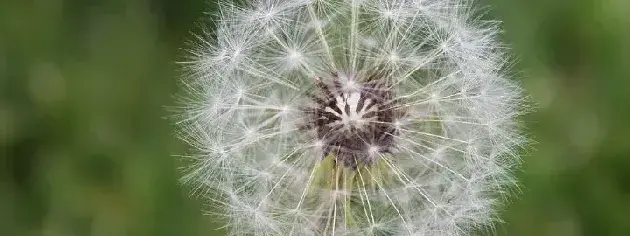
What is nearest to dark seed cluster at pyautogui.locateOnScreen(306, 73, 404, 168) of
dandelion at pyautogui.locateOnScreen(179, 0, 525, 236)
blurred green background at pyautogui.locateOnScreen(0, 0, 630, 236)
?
dandelion at pyautogui.locateOnScreen(179, 0, 525, 236)

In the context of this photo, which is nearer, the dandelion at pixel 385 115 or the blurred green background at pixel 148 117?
the dandelion at pixel 385 115

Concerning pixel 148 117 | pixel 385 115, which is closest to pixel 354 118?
pixel 385 115

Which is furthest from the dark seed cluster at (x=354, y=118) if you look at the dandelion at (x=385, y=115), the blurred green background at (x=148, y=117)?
the blurred green background at (x=148, y=117)

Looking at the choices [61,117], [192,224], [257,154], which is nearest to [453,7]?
[257,154]

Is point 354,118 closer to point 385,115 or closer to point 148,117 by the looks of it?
point 385,115

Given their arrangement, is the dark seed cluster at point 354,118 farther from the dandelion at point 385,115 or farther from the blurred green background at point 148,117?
the blurred green background at point 148,117

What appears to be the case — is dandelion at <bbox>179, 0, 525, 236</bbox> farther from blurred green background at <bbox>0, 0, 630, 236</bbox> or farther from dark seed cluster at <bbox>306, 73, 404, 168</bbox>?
blurred green background at <bbox>0, 0, 630, 236</bbox>
